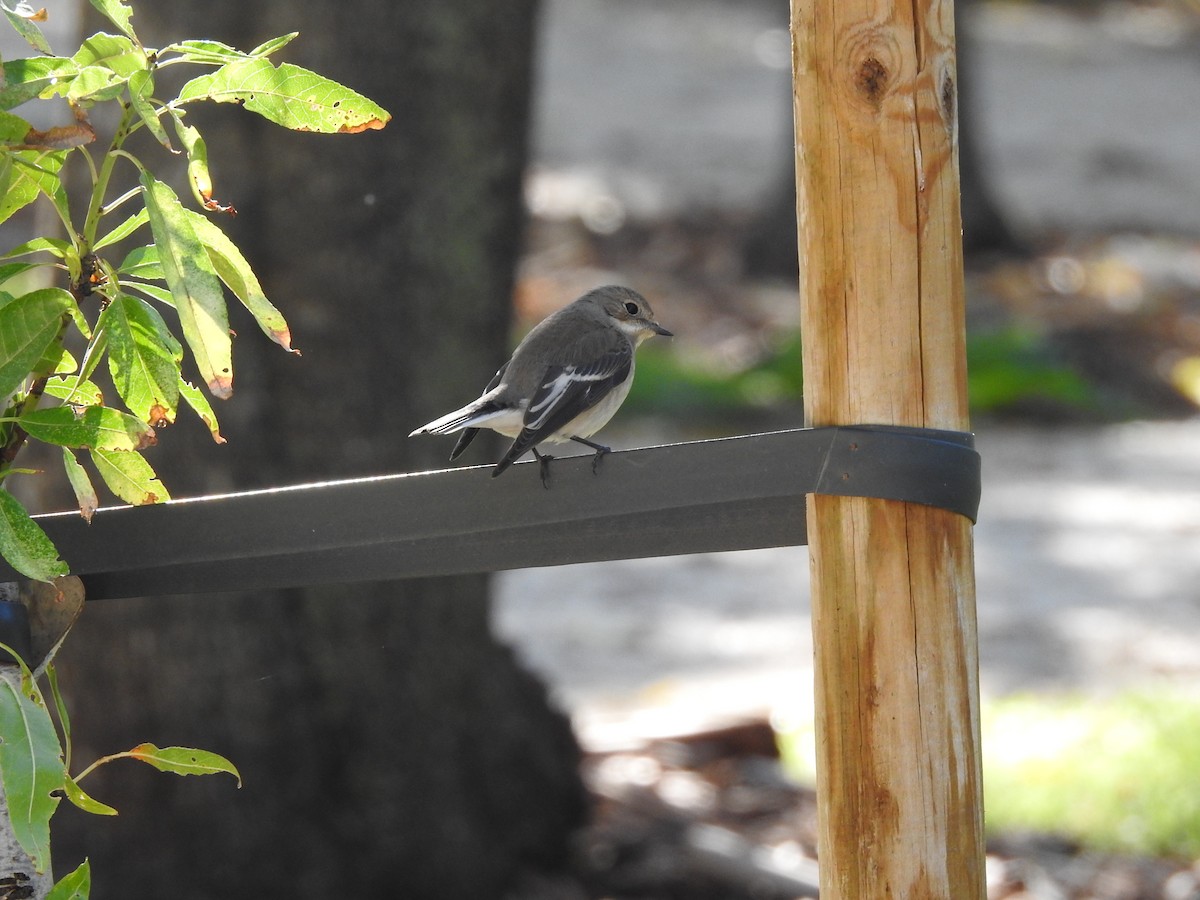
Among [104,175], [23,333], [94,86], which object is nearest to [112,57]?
[94,86]

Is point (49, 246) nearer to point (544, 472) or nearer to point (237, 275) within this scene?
point (237, 275)

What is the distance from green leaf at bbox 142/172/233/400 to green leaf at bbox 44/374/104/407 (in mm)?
397

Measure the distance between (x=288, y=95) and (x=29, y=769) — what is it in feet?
3.32

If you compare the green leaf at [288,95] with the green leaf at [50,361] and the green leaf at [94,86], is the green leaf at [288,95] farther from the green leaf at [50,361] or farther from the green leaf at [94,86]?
the green leaf at [50,361]

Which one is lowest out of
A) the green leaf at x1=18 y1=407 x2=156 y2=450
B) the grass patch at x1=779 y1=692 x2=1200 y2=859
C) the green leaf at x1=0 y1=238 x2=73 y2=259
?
the grass patch at x1=779 y1=692 x2=1200 y2=859

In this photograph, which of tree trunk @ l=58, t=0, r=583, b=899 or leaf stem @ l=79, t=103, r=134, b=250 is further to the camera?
tree trunk @ l=58, t=0, r=583, b=899

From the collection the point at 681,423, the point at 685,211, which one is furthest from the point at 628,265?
the point at 681,423

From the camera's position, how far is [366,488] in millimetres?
2477

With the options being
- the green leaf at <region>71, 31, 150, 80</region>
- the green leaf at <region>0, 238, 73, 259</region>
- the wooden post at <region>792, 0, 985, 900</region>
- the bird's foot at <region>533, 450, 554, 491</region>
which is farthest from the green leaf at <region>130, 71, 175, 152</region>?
the wooden post at <region>792, 0, 985, 900</region>

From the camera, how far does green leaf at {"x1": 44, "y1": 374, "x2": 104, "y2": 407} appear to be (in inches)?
95.9

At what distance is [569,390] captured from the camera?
371 centimetres

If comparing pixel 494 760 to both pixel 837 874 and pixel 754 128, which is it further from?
pixel 754 128

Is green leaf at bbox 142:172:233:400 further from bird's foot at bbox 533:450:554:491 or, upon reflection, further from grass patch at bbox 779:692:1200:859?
grass patch at bbox 779:692:1200:859

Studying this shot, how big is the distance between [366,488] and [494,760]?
2848mm
